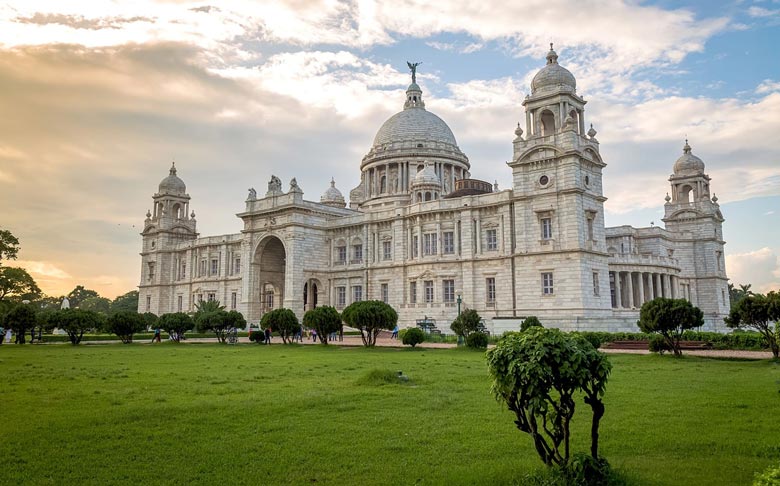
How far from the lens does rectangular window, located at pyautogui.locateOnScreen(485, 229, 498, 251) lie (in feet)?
156

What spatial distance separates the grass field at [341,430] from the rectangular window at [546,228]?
2469 cm

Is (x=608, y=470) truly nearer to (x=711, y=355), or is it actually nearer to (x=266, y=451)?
(x=266, y=451)

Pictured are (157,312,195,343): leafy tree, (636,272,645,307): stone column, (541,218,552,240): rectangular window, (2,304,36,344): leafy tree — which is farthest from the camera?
(636,272,645,307): stone column

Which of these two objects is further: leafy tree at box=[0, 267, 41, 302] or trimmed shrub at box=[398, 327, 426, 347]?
leafy tree at box=[0, 267, 41, 302]

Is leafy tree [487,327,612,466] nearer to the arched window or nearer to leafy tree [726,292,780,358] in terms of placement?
leafy tree [726,292,780,358]

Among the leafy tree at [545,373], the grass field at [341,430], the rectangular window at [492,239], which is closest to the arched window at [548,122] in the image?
the rectangular window at [492,239]

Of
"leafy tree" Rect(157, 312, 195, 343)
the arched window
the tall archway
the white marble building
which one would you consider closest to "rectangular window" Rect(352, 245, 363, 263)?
the white marble building

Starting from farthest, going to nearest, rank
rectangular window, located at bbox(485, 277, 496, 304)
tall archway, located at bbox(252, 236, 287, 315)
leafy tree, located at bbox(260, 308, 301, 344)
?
1. tall archway, located at bbox(252, 236, 287, 315)
2. rectangular window, located at bbox(485, 277, 496, 304)
3. leafy tree, located at bbox(260, 308, 301, 344)

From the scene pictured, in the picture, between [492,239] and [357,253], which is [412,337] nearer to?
[492,239]

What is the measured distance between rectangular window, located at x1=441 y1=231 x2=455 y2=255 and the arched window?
38.6 ft

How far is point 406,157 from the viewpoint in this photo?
2844 inches

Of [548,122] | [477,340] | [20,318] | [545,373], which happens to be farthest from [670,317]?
[20,318]

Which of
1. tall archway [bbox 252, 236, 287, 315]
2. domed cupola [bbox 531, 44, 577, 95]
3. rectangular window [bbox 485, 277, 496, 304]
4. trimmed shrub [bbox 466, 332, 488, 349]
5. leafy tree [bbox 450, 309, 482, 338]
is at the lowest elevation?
trimmed shrub [bbox 466, 332, 488, 349]

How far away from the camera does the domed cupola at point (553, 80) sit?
145 ft
